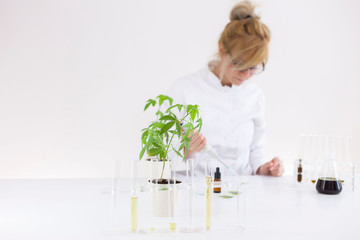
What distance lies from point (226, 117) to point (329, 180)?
2.92ft

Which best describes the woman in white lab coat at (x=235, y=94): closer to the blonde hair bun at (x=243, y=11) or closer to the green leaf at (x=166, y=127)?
the blonde hair bun at (x=243, y=11)

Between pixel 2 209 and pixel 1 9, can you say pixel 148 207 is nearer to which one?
pixel 2 209

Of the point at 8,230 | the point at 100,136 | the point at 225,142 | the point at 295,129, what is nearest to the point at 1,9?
the point at 100,136

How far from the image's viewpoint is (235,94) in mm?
2293

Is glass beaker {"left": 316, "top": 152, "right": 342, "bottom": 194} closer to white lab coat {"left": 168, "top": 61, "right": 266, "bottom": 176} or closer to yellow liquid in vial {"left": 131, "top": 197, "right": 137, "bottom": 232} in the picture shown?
white lab coat {"left": 168, "top": 61, "right": 266, "bottom": 176}

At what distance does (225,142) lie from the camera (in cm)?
221

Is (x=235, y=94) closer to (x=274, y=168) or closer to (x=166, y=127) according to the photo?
(x=274, y=168)

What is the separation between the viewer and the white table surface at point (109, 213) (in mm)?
940

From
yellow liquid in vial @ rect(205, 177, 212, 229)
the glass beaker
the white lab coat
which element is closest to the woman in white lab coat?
the white lab coat

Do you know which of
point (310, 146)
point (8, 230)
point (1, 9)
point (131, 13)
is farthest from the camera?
point (131, 13)

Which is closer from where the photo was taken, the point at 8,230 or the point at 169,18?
the point at 8,230

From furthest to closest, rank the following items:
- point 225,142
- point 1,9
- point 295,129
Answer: point 295,129, point 1,9, point 225,142

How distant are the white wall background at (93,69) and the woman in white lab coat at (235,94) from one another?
0.93 metres

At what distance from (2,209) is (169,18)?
2.34 m
